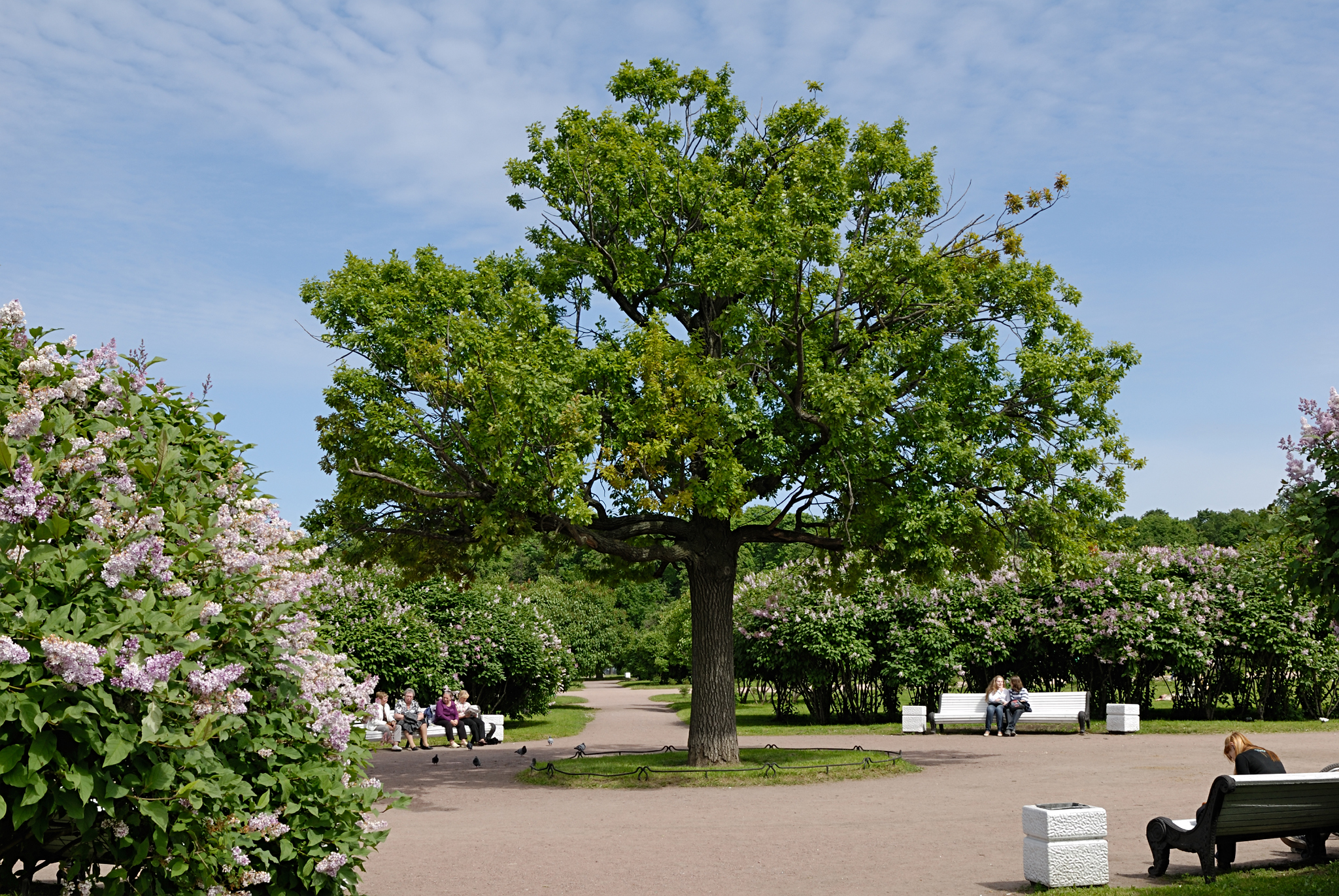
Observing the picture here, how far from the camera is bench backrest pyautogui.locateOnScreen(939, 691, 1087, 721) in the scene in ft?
74.4

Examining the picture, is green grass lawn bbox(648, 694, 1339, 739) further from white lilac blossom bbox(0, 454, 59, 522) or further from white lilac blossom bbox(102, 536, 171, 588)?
white lilac blossom bbox(0, 454, 59, 522)

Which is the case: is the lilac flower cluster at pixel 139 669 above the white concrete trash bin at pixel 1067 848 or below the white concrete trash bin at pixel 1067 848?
above

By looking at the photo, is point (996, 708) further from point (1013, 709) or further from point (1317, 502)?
point (1317, 502)

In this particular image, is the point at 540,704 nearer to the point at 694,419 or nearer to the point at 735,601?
the point at 735,601

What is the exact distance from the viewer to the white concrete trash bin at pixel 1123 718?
22.0 m

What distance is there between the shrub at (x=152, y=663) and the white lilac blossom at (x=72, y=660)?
0.5 inches

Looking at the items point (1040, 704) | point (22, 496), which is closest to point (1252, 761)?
point (22, 496)

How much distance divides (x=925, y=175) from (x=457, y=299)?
25.2 feet

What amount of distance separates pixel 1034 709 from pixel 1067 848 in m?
15.9

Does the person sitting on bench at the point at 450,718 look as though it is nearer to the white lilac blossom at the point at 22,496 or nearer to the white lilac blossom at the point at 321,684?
the white lilac blossom at the point at 321,684

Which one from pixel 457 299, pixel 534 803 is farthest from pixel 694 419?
pixel 534 803

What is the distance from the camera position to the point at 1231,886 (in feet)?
25.2

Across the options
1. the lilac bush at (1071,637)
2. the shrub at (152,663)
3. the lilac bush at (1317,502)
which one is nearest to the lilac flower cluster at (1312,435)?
the lilac bush at (1317,502)

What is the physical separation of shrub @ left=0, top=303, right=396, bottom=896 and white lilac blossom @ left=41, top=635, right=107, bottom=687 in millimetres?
14
